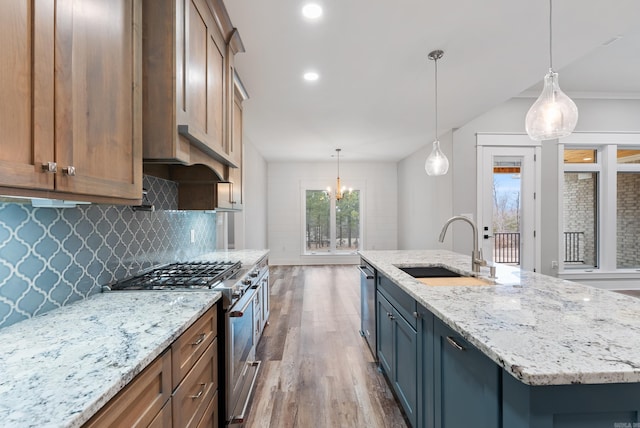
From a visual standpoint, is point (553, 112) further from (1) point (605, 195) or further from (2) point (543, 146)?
(1) point (605, 195)

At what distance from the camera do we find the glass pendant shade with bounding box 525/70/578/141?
6.46 ft

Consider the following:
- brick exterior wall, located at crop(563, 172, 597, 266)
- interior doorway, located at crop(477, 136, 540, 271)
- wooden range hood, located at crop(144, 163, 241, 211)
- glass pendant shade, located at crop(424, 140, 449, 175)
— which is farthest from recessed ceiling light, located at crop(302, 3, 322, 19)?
brick exterior wall, located at crop(563, 172, 597, 266)

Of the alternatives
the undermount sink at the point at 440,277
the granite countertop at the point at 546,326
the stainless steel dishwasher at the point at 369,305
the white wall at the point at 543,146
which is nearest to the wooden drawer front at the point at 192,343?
the granite countertop at the point at 546,326

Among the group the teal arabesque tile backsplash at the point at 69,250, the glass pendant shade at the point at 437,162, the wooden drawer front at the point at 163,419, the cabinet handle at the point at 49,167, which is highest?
the glass pendant shade at the point at 437,162

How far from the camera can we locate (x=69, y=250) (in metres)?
1.35

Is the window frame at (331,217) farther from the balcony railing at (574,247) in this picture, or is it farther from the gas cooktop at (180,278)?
the gas cooktop at (180,278)

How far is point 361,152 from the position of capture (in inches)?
261

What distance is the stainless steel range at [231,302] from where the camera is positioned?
1.63 metres

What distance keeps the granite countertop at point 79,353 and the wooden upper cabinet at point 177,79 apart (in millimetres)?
683

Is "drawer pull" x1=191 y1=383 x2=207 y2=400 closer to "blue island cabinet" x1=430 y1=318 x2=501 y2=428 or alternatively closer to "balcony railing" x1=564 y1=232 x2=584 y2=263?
"blue island cabinet" x1=430 y1=318 x2=501 y2=428

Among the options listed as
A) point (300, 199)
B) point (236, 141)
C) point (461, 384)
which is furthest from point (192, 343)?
point (300, 199)

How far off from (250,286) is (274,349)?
3.39ft

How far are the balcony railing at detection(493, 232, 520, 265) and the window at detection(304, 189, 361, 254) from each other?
3517 mm

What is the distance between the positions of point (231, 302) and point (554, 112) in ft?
7.83
